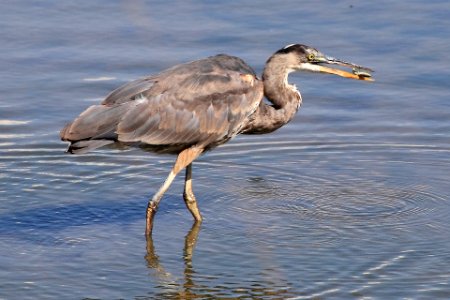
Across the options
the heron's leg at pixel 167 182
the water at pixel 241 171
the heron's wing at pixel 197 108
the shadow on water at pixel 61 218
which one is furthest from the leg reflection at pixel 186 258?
the heron's wing at pixel 197 108

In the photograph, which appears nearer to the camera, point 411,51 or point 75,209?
point 75,209

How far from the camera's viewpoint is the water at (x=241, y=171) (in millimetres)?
8781

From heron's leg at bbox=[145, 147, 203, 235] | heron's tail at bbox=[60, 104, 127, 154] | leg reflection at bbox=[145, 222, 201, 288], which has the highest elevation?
heron's tail at bbox=[60, 104, 127, 154]

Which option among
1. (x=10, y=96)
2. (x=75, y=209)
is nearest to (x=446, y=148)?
(x=75, y=209)

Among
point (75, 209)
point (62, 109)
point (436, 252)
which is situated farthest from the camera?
point (62, 109)

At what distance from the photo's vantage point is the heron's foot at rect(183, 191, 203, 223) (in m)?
9.91

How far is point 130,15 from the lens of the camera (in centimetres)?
1516

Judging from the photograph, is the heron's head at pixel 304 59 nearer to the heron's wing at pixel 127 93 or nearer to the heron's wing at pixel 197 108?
the heron's wing at pixel 197 108

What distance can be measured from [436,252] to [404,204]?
43.0 inches

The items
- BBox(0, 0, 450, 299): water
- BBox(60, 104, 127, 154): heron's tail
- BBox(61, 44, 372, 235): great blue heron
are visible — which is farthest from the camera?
BBox(61, 44, 372, 235): great blue heron

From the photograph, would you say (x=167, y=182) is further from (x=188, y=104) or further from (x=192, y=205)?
(x=188, y=104)

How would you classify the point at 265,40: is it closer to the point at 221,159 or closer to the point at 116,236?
the point at 221,159

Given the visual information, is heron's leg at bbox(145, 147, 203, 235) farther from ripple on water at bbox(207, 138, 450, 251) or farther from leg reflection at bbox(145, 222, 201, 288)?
ripple on water at bbox(207, 138, 450, 251)

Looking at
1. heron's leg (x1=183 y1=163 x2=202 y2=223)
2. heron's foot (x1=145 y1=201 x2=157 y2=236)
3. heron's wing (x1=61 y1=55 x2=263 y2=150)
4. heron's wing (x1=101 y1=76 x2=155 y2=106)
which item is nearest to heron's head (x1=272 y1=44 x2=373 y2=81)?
heron's wing (x1=61 y1=55 x2=263 y2=150)
